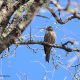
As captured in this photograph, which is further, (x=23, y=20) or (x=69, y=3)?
(x=23, y=20)

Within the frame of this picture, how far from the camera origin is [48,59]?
6930 millimetres

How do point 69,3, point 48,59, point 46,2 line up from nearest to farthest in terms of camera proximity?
point 69,3
point 46,2
point 48,59

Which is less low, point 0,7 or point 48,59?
point 0,7

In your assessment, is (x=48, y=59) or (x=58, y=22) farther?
(x=48, y=59)

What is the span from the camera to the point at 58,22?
5.35 metres

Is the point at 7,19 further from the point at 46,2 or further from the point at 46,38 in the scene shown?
the point at 46,38

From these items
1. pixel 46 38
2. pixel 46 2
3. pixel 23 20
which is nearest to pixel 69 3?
pixel 46 2

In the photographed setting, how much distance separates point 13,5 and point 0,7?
0.25 m

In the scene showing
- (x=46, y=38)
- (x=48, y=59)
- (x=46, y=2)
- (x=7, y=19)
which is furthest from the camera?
(x=46, y=38)

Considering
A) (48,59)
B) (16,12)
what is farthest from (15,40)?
(48,59)

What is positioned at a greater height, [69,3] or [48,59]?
[69,3]

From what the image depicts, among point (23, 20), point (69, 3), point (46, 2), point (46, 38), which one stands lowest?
point (46, 38)

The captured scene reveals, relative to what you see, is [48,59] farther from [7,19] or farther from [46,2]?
[46,2]

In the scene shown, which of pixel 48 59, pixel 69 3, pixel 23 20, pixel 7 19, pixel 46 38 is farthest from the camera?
pixel 46 38
